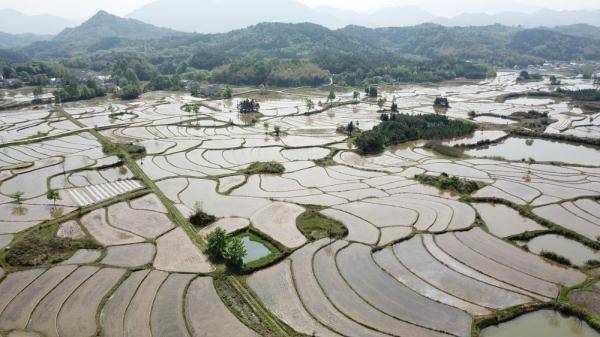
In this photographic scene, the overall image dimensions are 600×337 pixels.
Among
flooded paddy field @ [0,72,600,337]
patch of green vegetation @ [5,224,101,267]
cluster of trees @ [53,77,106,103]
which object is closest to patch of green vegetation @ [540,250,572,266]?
flooded paddy field @ [0,72,600,337]

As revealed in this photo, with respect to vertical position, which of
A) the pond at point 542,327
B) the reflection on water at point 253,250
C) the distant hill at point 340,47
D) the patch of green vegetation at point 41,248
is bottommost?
the pond at point 542,327

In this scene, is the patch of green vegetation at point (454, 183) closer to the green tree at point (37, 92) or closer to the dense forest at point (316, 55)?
the dense forest at point (316, 55)

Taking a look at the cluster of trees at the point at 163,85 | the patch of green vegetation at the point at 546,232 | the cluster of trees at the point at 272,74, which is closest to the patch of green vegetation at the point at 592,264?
the patch of green vegetation at the point at 546,232

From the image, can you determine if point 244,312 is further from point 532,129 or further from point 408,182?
point 532,129

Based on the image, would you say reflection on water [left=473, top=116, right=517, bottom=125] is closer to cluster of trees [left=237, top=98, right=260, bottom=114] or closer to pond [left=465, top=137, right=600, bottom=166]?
pond [left=465, top=137, right=600, bottom=166]

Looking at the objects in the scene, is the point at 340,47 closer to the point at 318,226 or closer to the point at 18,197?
the point at 18,197
